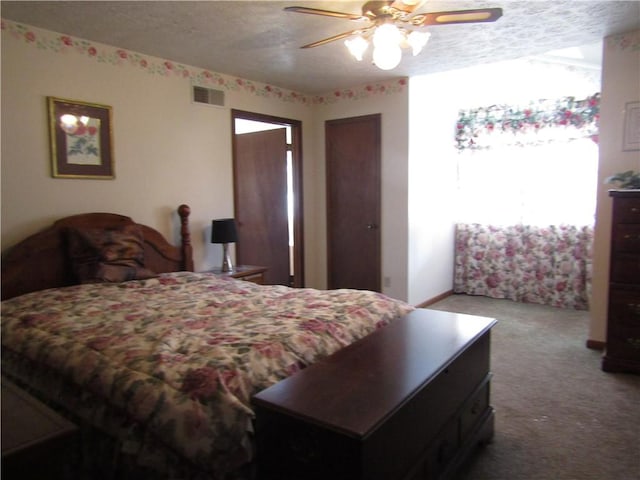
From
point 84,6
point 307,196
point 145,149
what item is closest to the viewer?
point 84,6

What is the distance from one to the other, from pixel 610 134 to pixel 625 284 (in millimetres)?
1116

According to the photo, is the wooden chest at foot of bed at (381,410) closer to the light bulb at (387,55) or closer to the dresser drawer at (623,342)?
the light bulb at (387,55)

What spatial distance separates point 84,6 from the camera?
251cm

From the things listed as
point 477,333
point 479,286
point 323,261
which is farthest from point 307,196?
point 477,333

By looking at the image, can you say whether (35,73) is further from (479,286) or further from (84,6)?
(479,286)

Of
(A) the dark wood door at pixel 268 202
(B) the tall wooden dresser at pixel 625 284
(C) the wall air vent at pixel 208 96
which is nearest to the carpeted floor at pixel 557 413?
(B) the tall wooden dresser at pixel 625 284

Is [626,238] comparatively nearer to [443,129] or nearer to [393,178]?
[393,178]

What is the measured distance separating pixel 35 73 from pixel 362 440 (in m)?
3.05

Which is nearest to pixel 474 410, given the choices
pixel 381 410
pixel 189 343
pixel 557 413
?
pixel 557 413

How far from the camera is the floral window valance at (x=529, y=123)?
4.32 meters

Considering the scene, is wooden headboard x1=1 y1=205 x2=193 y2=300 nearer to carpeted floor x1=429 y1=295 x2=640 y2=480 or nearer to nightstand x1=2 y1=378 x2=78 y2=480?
nightstand x1=2 y1=378 x2=78 y2=480

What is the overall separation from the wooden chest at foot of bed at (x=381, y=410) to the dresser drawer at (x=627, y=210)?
1584 mm

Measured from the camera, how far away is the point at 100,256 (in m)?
2.83

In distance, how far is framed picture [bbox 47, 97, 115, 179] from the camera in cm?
291
